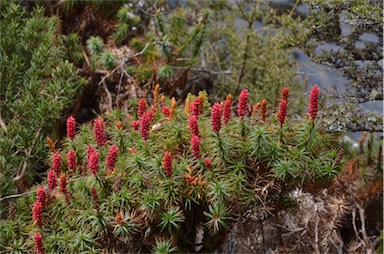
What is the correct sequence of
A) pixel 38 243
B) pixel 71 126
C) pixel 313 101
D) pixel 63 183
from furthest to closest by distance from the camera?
pixel 71 126 < pixel 63 183 < pixel 38 243 < pixel 313 101

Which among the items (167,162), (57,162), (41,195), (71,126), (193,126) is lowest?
(41,195)

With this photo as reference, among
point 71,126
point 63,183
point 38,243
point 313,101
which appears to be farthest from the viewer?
point 71,126

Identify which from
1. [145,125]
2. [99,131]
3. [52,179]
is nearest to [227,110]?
[145,125]

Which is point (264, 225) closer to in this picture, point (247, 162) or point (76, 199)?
point (247, 162)

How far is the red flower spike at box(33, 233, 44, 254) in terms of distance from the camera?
318cm

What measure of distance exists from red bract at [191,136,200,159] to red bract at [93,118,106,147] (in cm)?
56

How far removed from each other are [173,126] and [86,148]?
1.96ft

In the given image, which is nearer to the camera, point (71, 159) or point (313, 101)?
point (313, 101)

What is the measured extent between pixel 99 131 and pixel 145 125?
0.27 metres

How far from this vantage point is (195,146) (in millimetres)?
3090

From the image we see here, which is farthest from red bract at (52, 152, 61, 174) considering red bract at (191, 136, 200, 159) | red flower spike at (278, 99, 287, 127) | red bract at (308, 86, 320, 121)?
red bract at (308, 86, 320, 121)

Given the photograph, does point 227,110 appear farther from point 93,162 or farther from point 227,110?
point 93,162

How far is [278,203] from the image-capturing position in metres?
3.42

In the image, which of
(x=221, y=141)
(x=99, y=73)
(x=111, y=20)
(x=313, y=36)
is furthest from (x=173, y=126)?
(x=111, y=20)
